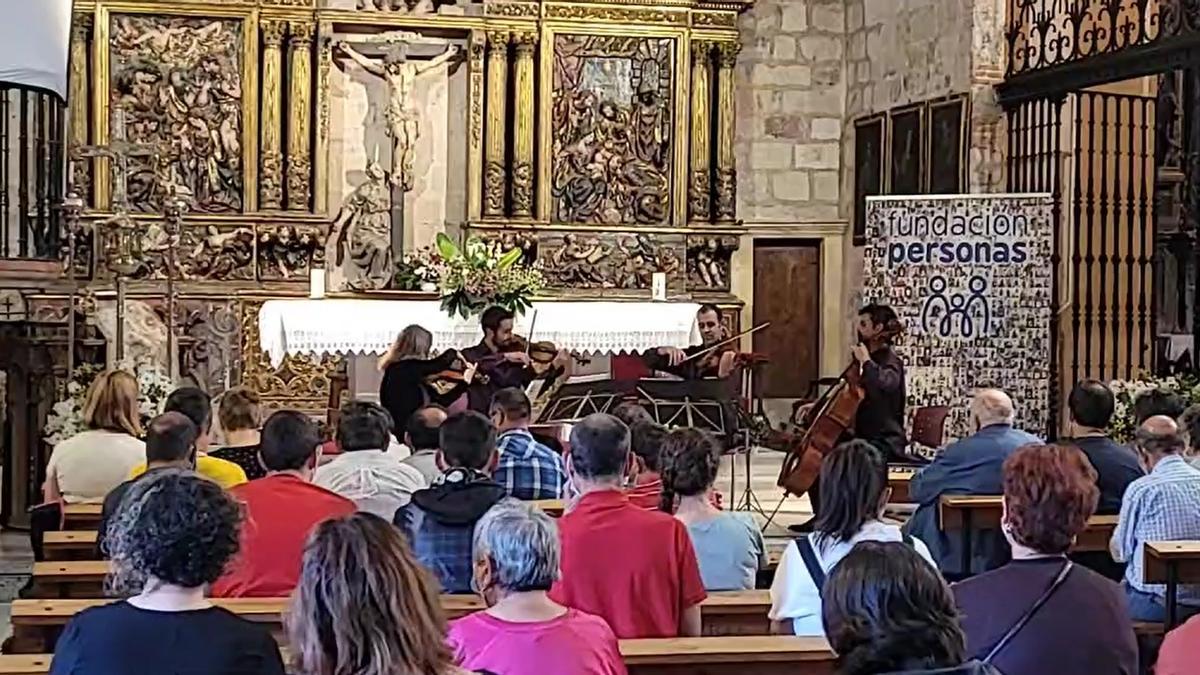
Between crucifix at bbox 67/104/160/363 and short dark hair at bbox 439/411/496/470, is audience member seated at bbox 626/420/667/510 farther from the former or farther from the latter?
crucifix at bbox 67/104/160/363

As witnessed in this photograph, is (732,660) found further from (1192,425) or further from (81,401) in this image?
(81,401)

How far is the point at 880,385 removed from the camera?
8656mm

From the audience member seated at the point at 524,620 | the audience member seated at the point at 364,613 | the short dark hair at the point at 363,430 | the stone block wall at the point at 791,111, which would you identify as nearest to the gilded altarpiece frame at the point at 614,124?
the stone block wall at the point at 791,111

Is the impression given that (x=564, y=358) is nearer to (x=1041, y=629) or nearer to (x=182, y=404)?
(x=182, y=404)

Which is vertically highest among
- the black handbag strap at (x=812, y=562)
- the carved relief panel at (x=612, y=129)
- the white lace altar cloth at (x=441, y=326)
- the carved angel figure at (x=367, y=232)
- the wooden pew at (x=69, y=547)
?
the carved relief panel at (x=612, y=129)

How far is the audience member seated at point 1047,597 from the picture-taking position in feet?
11.4

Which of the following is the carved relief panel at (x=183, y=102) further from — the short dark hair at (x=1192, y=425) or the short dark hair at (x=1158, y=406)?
the short dark hair at (x=1192, y=425)

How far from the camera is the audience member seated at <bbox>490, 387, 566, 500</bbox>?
241 inches

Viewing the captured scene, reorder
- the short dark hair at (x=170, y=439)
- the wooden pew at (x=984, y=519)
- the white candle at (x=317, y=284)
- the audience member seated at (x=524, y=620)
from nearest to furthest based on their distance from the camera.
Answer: the audience member seated at (x=524, y=620), the short dark hair at (x=170, y=439), the wooden pew at (x=984, y=519), the white candle at (x=317, y=284)

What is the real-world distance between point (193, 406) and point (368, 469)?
1.06 metres

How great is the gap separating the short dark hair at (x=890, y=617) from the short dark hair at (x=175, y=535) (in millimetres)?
1066

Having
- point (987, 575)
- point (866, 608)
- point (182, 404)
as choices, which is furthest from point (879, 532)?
point (182, 404)


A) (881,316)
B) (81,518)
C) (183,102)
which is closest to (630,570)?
(81,518)

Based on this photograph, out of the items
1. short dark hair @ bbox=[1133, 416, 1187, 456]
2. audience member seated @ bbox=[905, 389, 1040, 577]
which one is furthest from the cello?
short dark hair @ bbox=[1133, 416, 1187, 456]
